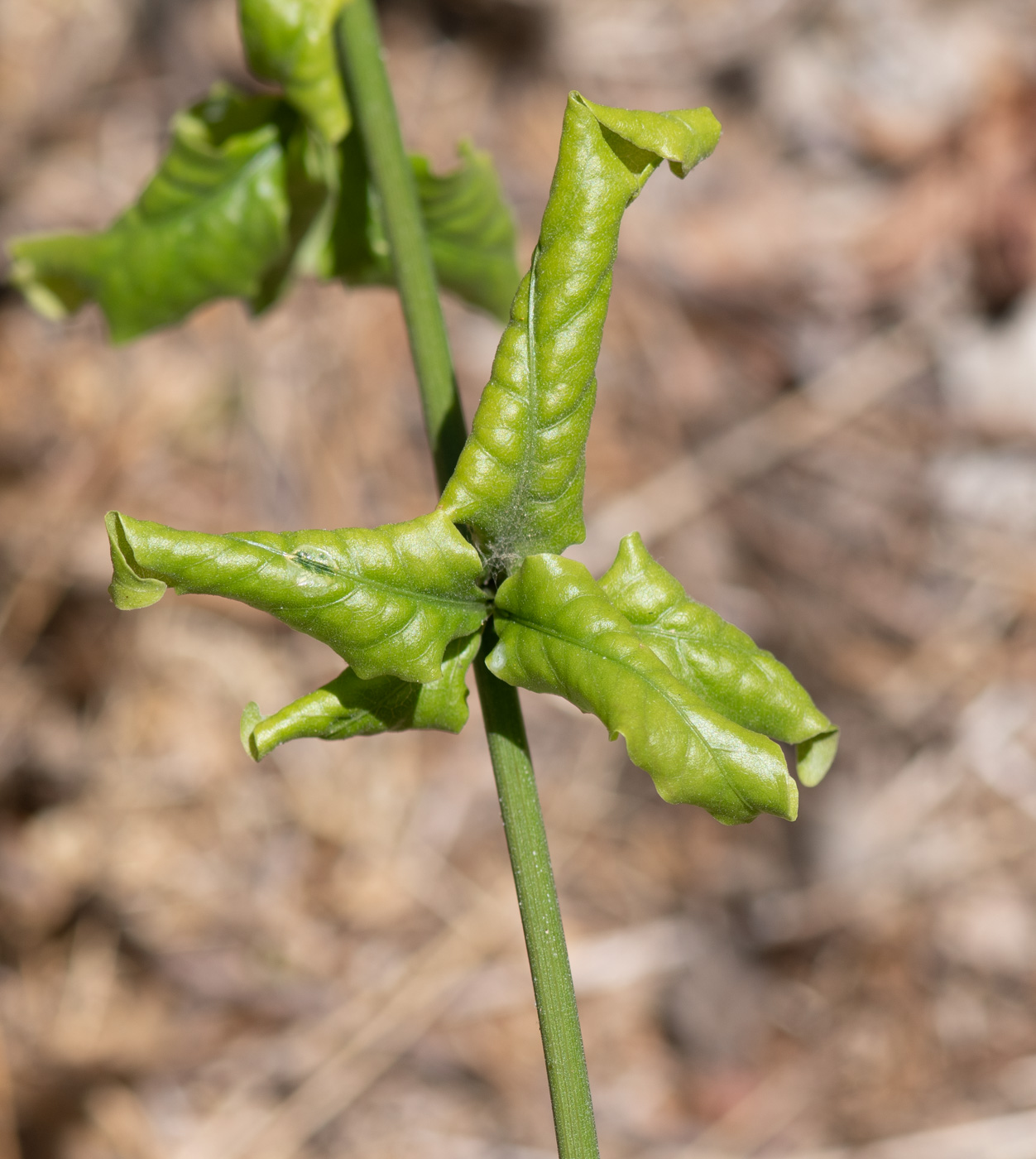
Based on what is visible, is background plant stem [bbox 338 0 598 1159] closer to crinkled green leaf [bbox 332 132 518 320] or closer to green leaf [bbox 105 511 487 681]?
green leaf [bbox 105 511 487 681]

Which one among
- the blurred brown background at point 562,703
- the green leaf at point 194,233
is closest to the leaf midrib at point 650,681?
the green leaf at point 194,233

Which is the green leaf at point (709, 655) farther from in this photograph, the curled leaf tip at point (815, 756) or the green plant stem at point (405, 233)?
the green plant stem at point (405, 233)

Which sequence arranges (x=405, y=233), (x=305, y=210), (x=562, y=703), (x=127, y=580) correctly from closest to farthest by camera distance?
(x=127, y=580) → (x=405, y=233) → (x=305, y=210) → (x=562, y=703)

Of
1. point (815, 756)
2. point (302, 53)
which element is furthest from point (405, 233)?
point (815, 756)

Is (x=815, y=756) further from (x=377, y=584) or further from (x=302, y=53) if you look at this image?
(x=302, y=53)

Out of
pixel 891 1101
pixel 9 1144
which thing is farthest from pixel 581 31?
pixel 9 1144
